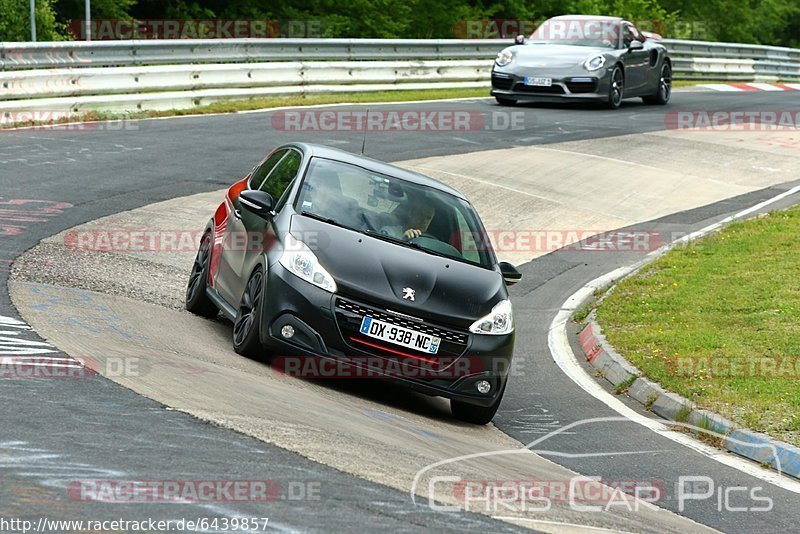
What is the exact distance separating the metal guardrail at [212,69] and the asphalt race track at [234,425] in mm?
2604

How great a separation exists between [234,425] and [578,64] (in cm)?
1971

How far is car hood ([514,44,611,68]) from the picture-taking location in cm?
2489

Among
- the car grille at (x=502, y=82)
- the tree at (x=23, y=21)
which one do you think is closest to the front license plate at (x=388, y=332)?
the car grille at (x=502, y=82)

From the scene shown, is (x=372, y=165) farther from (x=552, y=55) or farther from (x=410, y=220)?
(x=552, y=55)

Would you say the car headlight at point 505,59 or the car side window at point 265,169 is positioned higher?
the car headlight at point 505,59

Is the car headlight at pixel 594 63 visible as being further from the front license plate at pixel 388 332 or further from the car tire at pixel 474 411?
the front license plate at pixel 388 332

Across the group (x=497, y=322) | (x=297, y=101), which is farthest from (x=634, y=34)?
(x=497, y=322)

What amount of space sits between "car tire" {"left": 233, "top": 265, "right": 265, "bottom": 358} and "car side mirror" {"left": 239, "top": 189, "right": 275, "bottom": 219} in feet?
1.80

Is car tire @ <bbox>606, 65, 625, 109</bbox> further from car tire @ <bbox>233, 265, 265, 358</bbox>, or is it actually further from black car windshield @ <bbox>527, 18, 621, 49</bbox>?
car tire @ <bbox>233, 265, 265, 358</bbox>

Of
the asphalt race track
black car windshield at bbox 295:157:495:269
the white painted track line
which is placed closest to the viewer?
the asphalt race track

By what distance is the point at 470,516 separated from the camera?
18.8ft

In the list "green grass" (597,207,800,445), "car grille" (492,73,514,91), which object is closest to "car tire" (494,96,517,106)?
"car grille" (492,73,514,91)

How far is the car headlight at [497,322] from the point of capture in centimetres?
843

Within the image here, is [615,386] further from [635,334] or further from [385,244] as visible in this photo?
[385,244]
